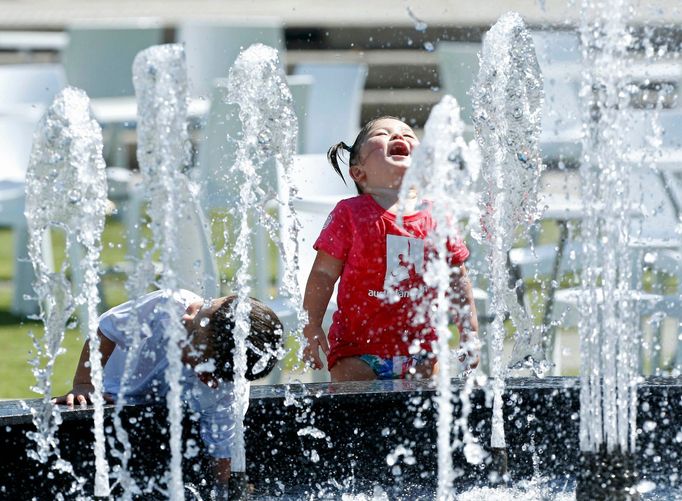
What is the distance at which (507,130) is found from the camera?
11.8 feet

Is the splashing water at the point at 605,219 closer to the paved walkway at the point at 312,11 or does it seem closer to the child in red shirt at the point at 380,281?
the child in red shirt at the point at 380,281

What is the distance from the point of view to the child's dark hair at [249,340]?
3.07m

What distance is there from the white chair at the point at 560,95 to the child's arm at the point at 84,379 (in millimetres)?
2316

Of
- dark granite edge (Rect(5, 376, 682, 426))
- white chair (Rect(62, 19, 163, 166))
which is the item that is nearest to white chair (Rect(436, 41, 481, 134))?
dark granite edge (Rect(5, 376, 682, 426))

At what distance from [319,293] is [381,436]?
59cm

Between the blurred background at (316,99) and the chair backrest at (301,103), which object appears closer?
the blurred background at (316,99)

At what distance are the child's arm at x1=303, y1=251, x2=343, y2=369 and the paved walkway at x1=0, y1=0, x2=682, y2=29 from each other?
6.71 m

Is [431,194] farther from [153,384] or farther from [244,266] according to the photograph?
[153,384]

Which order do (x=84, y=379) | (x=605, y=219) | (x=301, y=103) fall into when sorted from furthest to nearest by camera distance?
(x=301, y=103) < (x=84, y=379) < (x=605, y=219)

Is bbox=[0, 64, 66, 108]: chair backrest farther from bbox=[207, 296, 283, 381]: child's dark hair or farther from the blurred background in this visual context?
bbox=[207, 296, 283, 381]: child's dark hair

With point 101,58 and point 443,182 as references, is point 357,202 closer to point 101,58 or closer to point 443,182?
point 443,182

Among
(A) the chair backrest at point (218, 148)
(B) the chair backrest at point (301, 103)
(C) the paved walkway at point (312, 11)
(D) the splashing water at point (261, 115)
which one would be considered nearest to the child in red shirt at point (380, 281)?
(D) the splashing water at point (261, 115)

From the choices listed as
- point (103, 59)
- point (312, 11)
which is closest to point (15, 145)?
point (103, 59)

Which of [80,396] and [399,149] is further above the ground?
[399,149]
